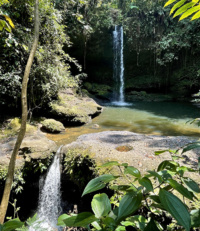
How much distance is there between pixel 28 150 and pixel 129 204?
13.5 ft

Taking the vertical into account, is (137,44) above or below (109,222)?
above

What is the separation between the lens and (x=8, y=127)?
19.1 ft

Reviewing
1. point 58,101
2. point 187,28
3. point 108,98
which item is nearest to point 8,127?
point 58,101

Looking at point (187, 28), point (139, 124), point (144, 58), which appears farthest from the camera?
point (144, 58)

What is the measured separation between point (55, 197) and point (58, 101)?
4725 millimetres

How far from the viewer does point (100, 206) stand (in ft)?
2.13

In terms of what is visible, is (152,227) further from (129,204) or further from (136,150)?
(136,150)

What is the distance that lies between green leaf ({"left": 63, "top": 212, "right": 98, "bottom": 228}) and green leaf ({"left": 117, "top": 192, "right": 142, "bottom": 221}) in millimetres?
87

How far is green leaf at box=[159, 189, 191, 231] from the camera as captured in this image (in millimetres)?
517

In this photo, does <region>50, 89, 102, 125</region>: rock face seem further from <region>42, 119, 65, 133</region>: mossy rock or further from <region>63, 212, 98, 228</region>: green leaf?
<region>63, 212, 98, 228</region>: green leaf

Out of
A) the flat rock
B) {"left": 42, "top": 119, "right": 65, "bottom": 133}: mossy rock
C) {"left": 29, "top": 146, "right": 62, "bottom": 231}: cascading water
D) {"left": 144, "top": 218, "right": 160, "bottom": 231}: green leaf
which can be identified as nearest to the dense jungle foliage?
{"left": 42, "top": 119, "right": 65, "bottom": 133}: mossy rock

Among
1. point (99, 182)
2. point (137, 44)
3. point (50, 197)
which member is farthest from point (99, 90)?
point (99, 182)

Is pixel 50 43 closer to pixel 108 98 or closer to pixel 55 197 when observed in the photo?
pixel 55 197

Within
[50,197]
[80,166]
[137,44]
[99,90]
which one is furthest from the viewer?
[137,44]
